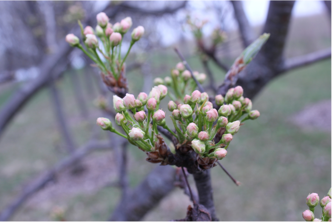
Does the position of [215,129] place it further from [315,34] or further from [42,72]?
[315,34]

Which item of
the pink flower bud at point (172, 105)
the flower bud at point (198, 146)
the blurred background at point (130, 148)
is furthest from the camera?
the blurred background at point (130, 148)

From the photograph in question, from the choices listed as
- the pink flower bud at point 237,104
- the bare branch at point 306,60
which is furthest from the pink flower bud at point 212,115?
the bare branch at point 306,60

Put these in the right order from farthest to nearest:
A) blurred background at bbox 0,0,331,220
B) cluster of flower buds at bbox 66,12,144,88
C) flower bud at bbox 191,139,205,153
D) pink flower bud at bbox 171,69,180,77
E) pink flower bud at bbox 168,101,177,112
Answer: blurred background at bbox 0,0,331,220 → pink flower bud at bbox 171,69,180,77 → cluster of flower buds at bbox 66,12,144,88 → pink flower bud at bbox 168,101,177,112 → flower bud at bbox 191,139,205,153

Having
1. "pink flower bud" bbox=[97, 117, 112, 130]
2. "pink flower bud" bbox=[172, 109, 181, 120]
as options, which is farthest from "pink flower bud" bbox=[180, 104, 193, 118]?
"pink flower bud" bbox=[97, 117, 112, 130]

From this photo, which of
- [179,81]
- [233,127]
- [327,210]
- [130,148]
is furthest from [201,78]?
[130,148]

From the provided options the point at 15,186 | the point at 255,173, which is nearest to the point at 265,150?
the point at 255,173

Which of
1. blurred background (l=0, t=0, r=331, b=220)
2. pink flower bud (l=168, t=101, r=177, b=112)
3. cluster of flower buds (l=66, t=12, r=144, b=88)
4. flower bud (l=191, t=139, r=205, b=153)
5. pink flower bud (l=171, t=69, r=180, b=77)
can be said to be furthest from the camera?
blurred background (l=0, t=0, r=331, b=220)

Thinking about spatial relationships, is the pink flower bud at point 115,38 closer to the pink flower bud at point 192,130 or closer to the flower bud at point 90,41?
the flower bud at point 90,41

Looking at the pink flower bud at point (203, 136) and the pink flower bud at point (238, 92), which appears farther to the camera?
the pink flower bud at point (238, 92)

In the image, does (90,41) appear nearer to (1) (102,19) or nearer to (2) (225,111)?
(1) (102,19)

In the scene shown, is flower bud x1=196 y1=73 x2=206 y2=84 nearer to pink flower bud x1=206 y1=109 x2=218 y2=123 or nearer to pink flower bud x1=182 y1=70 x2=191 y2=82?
pink flower bud x1=182 y1=70 x2=191 y2=82

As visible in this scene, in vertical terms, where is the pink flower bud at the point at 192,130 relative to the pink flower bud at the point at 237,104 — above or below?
above
